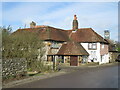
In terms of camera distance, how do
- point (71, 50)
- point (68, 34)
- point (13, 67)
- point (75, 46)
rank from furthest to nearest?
point (68, 34)
point (75, 46)
point (71, 50)
point (13, 67)

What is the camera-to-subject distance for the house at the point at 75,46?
3503cm

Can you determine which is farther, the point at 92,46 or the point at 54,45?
the point at 92,46

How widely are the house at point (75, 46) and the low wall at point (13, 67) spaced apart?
52.9 ft

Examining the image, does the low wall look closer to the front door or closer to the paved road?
the paved road

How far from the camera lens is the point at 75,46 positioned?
36000mm

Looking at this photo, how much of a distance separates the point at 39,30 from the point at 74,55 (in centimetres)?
1114

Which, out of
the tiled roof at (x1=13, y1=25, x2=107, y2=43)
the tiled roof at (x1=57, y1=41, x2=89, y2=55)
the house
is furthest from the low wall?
the tiled roof at (x1=13, y1=25, x2=107, y2=43)

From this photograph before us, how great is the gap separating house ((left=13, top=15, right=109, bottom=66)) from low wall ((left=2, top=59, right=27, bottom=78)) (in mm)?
16117

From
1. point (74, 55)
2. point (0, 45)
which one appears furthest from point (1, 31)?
point (74, 55)

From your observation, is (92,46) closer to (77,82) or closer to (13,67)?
(77,82)

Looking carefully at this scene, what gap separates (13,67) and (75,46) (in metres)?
21.7

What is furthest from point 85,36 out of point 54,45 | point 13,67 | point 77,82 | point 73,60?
point 13,67

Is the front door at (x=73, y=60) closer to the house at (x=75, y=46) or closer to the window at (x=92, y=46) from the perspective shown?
the house at (x=75, y=46)

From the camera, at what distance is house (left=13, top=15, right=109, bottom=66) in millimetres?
35031
